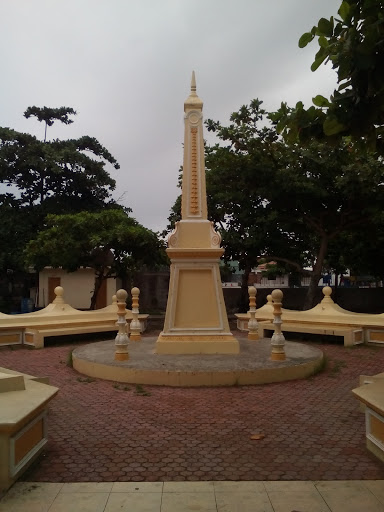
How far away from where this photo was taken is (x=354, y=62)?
2.86 meters

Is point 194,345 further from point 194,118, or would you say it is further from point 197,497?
point 197,497

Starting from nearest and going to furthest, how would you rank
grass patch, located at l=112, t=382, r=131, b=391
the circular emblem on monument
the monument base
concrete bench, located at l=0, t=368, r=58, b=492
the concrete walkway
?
the concrete walkway
concrete bench, located at l=0, t=368, r=58, b=492
grass patch, located at l=112, t=382, r=131, b=391
the monument base
the circular emblem on monument

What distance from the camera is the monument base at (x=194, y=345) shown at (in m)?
8.44

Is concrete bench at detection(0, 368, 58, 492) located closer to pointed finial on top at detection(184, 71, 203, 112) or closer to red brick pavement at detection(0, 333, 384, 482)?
red brick pavement at detection(0, 333, 384, 482)

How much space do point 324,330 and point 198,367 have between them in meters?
5.42

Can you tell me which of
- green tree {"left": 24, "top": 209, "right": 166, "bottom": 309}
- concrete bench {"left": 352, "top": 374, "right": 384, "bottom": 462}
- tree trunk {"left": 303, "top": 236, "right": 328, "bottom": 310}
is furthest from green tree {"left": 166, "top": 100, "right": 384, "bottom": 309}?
concrete bench {"left": 352, "top": 374, "right": 384, "bottom": 462}

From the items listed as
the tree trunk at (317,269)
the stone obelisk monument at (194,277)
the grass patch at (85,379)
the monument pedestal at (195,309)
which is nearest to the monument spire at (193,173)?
the stone obelisk monument at (194,277)

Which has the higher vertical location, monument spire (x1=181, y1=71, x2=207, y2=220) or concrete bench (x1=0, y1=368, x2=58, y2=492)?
monument spire (x1=181, y1=71, x2=207, y2=220)

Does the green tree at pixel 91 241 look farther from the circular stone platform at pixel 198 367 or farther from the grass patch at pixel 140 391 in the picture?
the grass patch at pixel 140 391

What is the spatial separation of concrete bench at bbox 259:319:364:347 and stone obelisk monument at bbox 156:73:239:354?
3900 mm

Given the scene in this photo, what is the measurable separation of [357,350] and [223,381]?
4948 millimetres

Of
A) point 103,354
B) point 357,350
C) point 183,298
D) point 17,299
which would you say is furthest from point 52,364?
point 17,299

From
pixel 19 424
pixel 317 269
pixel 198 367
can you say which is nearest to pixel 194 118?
pixel 198 367

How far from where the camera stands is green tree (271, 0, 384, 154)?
9.32 ft
